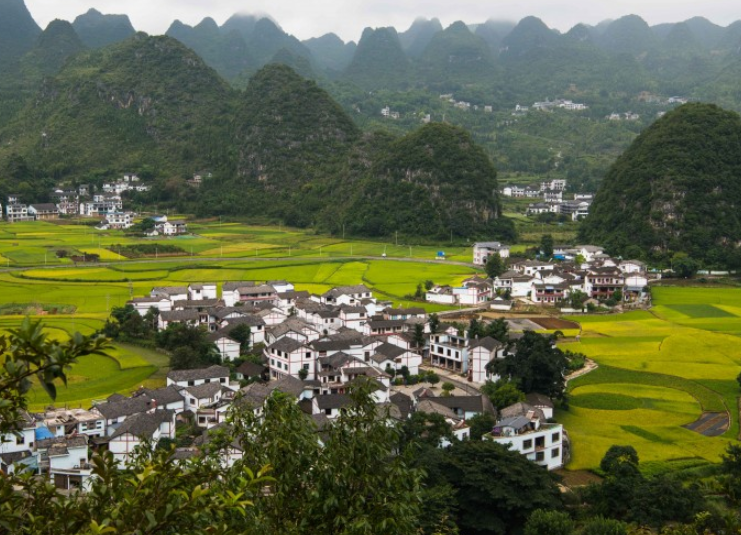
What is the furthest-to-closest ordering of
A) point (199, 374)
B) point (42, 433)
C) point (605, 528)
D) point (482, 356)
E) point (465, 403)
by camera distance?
point (482, 356) → point (199, 374) → point (465, 403) → point (42, 433) → point (605, 528)

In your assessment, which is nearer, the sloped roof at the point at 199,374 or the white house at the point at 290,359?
the sloped roof at the point at 199,374

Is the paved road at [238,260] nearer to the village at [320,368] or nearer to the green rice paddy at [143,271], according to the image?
the green rice paddy at [143,271]

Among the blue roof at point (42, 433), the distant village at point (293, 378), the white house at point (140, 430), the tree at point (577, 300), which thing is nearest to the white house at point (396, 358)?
the distant village at point (293, 378)

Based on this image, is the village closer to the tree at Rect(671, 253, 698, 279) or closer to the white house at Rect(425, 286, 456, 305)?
the white house at Rect(425, 286, 456, 305)

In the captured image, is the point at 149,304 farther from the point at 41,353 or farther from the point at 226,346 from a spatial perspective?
the point at 41,353

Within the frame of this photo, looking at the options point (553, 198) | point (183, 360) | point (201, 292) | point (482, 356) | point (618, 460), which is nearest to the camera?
point (618, 460)

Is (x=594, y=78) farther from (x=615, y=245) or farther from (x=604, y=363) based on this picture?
(x=604, y=363)

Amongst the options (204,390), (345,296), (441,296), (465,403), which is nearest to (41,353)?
(465,403)
